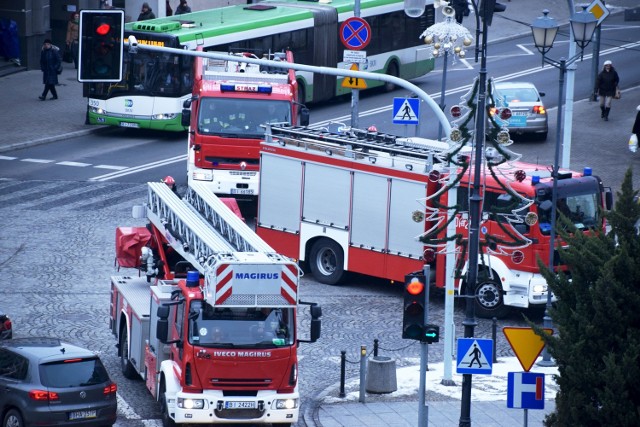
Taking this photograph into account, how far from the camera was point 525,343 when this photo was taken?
1666 cm

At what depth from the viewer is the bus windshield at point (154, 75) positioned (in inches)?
1448

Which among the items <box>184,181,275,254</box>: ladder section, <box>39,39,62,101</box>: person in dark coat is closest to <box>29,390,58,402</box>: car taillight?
<box>184,181,275,254</box>: ladder section

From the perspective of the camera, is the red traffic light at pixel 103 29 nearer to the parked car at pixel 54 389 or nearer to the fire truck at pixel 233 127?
the parked car at pixel 54 389

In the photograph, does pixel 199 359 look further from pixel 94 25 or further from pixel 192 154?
pixel 192 154

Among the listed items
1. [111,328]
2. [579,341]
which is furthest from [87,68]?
[579,341]

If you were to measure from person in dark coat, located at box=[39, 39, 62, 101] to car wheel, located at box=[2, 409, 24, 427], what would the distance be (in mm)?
25282

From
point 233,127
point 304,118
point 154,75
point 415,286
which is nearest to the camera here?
point 415,286

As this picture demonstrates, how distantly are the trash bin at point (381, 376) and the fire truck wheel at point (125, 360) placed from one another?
Result: 364 centimetres

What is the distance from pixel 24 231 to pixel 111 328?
25.1 feet

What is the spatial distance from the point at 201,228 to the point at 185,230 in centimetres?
44

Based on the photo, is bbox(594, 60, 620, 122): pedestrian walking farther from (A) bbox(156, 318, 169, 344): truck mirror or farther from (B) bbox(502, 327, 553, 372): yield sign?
(A) bbox(156, 318, 169, 344): truck mirror

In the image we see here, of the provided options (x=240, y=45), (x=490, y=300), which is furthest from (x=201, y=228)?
(x=240, y=45)

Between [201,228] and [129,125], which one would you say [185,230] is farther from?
[129,125]

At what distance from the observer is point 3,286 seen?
82.2 ft
